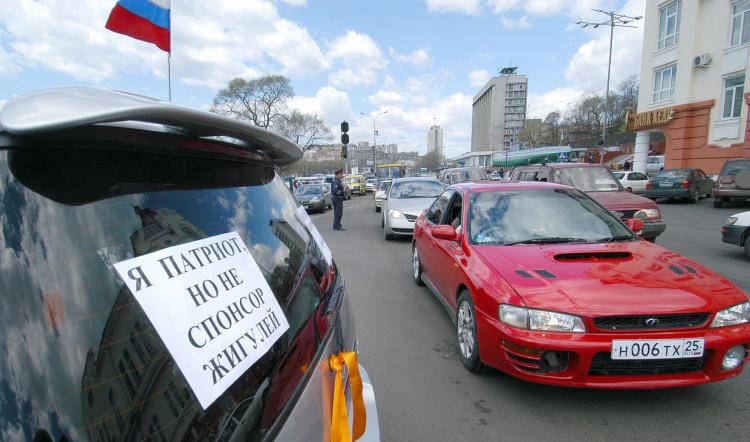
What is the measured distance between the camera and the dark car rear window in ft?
2.29

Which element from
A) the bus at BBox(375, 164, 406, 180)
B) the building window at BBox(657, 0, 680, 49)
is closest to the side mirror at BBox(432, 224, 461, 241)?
the building window at BBox(657, 0, 680, 49)

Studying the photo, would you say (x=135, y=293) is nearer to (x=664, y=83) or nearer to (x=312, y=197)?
(x=312, y=197)

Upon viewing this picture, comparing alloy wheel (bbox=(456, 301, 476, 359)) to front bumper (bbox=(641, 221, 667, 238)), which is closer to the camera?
alloy wheel (bbox=(456, 301, 476, 359))

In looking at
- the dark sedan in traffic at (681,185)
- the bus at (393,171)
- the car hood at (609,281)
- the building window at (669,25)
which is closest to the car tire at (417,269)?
the car hood at (609,281)

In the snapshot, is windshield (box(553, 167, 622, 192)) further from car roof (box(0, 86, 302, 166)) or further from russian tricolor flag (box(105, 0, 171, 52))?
car roof (box(0, 86, 302, 166))

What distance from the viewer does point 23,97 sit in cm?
84

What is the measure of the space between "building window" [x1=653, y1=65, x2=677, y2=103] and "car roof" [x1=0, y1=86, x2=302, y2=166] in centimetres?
3116

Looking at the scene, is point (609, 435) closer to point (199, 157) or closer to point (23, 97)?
point (199, 157)

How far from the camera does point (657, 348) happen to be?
238 cm

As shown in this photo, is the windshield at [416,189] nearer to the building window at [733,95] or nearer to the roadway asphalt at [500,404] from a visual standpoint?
the roadway asphalt at [500,404]

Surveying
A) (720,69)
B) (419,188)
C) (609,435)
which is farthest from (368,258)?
(720,69)

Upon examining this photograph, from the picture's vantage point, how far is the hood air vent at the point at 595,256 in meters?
3.09

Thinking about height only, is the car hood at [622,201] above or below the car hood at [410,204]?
above

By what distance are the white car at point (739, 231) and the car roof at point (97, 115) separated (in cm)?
885
